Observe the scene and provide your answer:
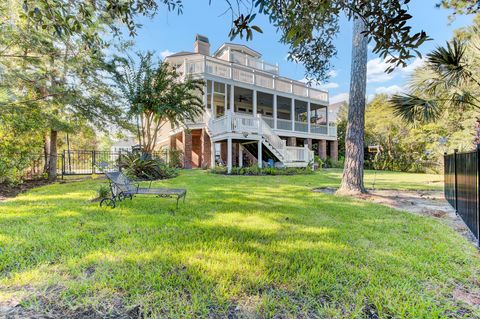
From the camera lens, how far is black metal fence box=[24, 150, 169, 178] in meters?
10.2

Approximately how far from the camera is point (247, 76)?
17.5 metres

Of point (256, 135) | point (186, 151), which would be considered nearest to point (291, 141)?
point (256, 135)

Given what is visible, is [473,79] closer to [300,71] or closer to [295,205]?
[300,71]

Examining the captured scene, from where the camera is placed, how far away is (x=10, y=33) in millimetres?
6414

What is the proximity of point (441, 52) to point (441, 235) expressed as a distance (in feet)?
17.3

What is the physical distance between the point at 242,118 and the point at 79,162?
409 inches

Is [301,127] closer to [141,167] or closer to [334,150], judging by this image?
[334,150]

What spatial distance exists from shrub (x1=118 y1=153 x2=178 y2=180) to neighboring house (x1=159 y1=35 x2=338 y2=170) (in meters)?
3.34

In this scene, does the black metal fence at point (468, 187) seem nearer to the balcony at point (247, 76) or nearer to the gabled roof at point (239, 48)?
the balcony at point (247, 76)

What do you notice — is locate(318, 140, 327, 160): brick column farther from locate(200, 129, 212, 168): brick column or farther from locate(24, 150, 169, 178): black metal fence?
locate(24, 150, 169, 178): black metal fence

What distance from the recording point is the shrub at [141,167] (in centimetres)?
1006

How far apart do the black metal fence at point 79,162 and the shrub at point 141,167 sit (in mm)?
533

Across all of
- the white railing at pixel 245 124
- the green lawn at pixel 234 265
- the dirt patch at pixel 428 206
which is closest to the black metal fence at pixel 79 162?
the white railing at pixel 245 124

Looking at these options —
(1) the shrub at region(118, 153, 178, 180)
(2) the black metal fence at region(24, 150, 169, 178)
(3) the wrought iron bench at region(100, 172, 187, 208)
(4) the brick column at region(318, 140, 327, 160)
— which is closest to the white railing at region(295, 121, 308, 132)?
(4) the brick column at region(318, 140, 327, 160)
